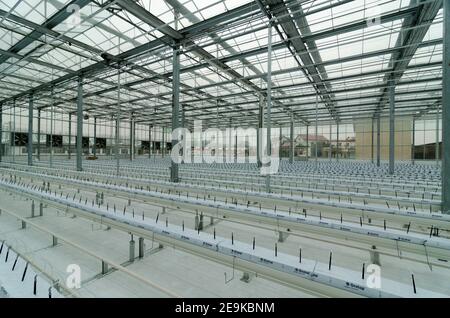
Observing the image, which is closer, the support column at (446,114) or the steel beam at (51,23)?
the support column at (446,114)

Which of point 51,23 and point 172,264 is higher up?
point 51,23

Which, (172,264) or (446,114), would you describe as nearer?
(172,264)

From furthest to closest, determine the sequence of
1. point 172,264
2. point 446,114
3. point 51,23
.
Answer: point 51,23 < point 446,114 < point 172,264

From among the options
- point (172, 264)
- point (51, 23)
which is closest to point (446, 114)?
point (172, 264)

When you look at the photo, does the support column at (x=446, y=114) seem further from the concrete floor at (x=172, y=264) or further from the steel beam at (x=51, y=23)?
the steel beam at (x=51, y=23)

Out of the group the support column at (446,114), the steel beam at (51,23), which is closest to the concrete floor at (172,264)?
the support column at (446,114)

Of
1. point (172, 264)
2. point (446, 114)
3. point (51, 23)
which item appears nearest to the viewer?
point (172, 264)

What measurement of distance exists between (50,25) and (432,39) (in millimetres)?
16769

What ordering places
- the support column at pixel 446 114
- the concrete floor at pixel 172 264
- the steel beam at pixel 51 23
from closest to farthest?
the concrete floor at pixel 172 264
the support column at pixel 446 114
the steel beam at pixel 51 23

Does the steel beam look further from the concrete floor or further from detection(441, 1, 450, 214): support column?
detection(441, 1, 450, 214): support column

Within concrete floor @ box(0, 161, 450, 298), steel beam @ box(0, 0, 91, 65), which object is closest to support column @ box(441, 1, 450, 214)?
concrete floor @ box(0, 161, 450, 298)

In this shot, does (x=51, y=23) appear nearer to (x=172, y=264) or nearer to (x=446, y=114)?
(x=172, y=264)

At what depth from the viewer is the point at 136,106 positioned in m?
27.0
